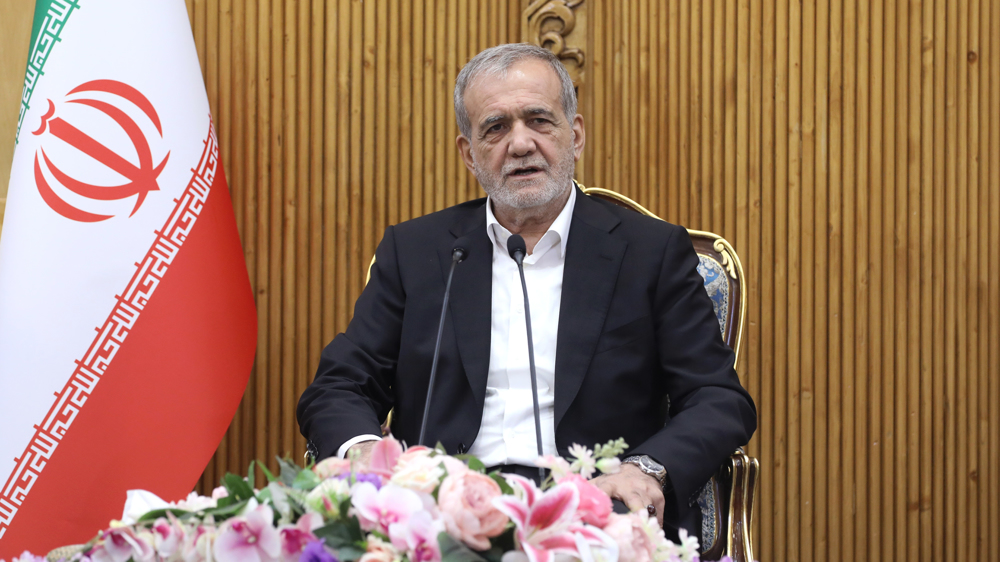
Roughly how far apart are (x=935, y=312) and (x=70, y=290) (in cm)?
267

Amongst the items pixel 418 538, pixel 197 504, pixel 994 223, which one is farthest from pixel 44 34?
pixel 994 223

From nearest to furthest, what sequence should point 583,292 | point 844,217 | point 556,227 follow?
point 583,292 → point 556,227 → point 844,217

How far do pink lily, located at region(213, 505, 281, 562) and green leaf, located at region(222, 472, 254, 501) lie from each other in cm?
9

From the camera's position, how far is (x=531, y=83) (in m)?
1.86

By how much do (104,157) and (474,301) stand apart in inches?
42.7

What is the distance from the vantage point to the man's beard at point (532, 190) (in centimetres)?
187

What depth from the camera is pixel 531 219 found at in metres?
1.97

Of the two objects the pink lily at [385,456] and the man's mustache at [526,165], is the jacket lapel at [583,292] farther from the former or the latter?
the pink lily at [385,456]

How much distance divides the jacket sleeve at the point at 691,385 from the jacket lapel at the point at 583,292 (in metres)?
0.13

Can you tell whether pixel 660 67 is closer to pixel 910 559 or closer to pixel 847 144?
pixel 847 144

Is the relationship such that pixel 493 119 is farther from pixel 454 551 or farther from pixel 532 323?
pixel 454 551

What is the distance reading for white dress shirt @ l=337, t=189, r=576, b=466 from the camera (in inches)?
69.2

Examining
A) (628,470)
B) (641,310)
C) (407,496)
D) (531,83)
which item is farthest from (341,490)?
(531,83)

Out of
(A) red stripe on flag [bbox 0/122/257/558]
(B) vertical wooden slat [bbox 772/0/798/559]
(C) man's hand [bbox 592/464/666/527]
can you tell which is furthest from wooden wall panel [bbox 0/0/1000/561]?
(C) man's hand [bbox 592/464/666/527]
